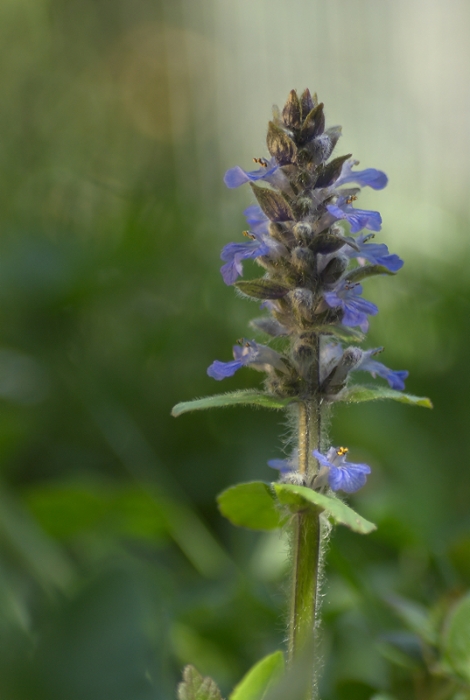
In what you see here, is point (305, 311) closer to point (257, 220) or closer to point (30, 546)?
point (257, 220)

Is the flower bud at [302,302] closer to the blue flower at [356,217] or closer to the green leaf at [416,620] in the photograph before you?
the blue flower at [356,217]

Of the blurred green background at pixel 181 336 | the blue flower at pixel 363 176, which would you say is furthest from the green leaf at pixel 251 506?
the blue flower at pixel 363 176

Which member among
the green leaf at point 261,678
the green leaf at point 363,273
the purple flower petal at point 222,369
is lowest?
the green leaf at point 261,678

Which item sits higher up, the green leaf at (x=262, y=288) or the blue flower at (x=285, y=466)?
the green leaf at (x=262, y=288)

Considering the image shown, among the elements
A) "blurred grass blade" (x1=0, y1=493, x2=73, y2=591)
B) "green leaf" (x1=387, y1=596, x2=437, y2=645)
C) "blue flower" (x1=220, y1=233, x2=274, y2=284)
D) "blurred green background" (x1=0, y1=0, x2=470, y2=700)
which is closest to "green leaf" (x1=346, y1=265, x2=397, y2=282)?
"blue flower" (x1=220, y1=233, x2=274, y2=284)

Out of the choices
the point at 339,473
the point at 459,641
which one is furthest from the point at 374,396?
the point at 459,641

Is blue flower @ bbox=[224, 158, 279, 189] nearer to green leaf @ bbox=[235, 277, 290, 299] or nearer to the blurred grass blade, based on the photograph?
green leaf @ bbox=[235, 277, 290, 299]
